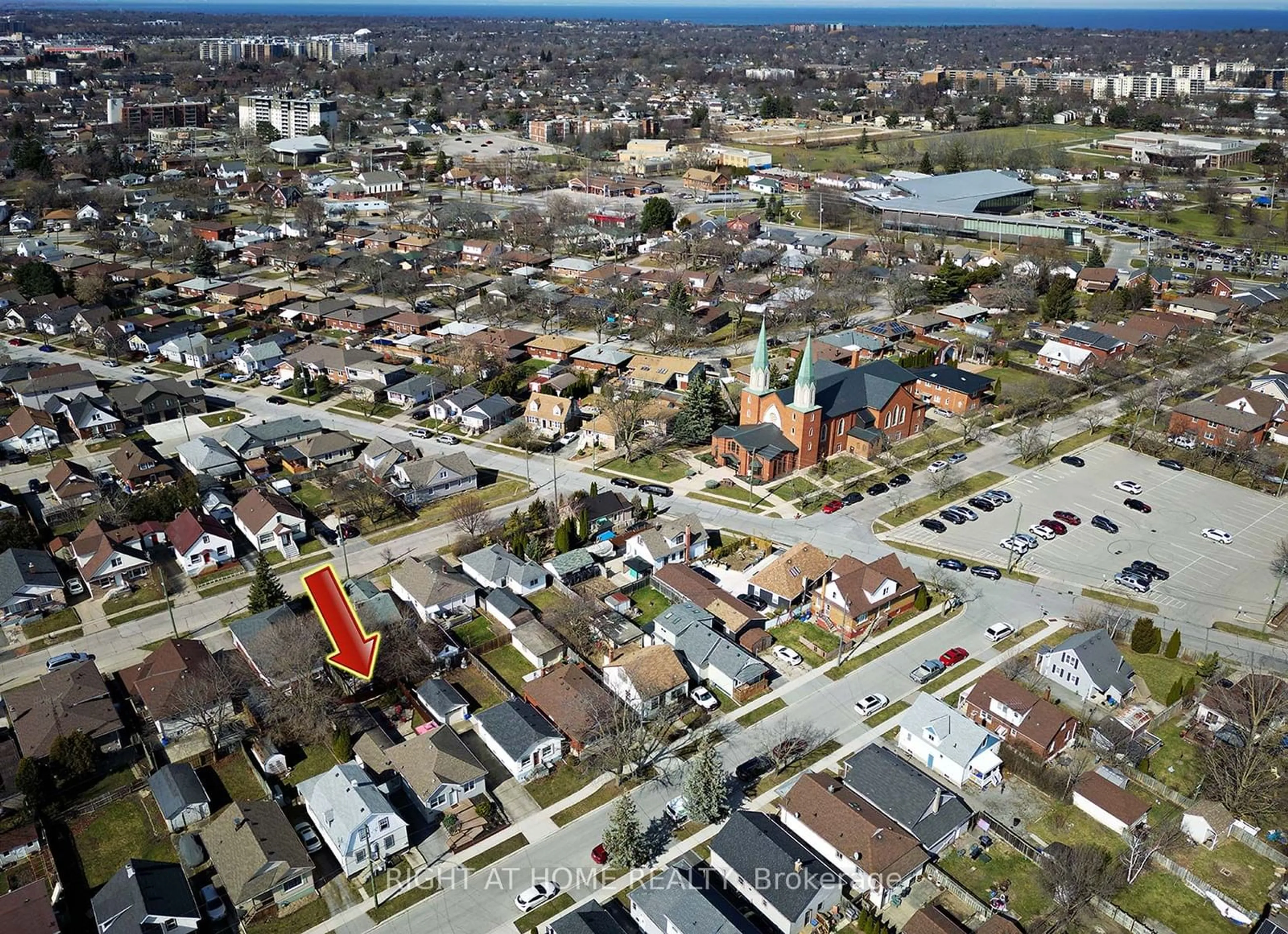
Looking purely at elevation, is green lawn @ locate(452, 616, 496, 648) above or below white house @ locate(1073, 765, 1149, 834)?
above

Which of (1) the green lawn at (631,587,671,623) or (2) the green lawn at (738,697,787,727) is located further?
(1) the green lawn at (631,587,671,623)

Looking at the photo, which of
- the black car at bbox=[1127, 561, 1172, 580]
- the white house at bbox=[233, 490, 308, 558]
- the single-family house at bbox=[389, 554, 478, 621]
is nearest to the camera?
the single-family house at bbox=[389, 554, 478, 621]

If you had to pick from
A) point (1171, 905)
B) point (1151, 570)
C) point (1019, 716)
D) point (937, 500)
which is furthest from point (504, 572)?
point (1151, 570)

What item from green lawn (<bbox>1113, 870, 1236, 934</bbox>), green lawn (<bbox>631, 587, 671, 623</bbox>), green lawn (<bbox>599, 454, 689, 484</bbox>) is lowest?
green lawn (<bbox>1113, 870, 1236, 934</bbox>)

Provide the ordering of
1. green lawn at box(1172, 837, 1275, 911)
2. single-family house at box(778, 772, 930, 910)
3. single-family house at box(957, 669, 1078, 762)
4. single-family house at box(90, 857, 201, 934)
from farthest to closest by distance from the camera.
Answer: single-family house at box(957, 669, 1078, 762), green lawn at box(1172, 837, 1275, 911), single-family house at box(778, 772, 930, 910), single-family house at box(90, 857, 201, 934)

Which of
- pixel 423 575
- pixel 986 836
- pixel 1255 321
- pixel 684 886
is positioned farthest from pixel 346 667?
pixel 1255 321

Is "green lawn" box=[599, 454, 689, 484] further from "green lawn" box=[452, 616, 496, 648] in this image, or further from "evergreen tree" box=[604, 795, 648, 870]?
"evergreen tree" box=[604, 795, 648, 870]

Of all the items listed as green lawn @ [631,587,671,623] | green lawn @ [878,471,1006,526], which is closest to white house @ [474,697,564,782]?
green lawn @ [631,587,671,623]
